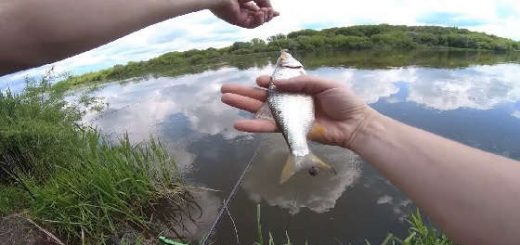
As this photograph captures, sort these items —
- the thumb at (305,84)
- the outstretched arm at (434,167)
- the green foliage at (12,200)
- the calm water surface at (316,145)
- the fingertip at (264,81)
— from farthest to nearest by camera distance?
the calm water surface at (316,145), the green foliage at (12,200), the fingertip at (264,81), the thumb at (305,84), the outstretched arm at (434,167)

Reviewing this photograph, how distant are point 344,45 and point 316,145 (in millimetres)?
21159

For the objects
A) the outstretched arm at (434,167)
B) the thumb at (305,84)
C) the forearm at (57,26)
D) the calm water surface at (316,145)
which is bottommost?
the calm water surface at (316,145)

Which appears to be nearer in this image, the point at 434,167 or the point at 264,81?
the point at 434,167

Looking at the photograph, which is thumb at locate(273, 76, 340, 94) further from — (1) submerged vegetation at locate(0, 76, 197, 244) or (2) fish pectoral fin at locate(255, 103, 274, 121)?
(1) submerged vegetation at locate(0, 76, 197, 244)

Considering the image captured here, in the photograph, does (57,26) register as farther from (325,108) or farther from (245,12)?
(245,12)

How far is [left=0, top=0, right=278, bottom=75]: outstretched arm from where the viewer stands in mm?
1949

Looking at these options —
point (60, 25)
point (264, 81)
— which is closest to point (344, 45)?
point (264, 81)

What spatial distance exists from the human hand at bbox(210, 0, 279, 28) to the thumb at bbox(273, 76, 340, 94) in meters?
0.74

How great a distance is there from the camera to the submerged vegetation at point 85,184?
7418 millimetres

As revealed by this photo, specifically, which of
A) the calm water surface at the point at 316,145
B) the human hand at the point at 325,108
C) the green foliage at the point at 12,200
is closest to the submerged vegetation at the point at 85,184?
the green foliage at the point at 12,200

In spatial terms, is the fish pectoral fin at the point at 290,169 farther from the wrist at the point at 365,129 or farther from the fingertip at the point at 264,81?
the fingertip at the point at 264,81

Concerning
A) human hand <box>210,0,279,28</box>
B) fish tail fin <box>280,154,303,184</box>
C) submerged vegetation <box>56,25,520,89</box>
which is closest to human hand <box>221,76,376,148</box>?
fish tail fin <box>280,154,303,184</box>

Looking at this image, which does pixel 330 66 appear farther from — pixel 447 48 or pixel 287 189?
pixel 287 189

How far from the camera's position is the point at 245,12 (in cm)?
394
